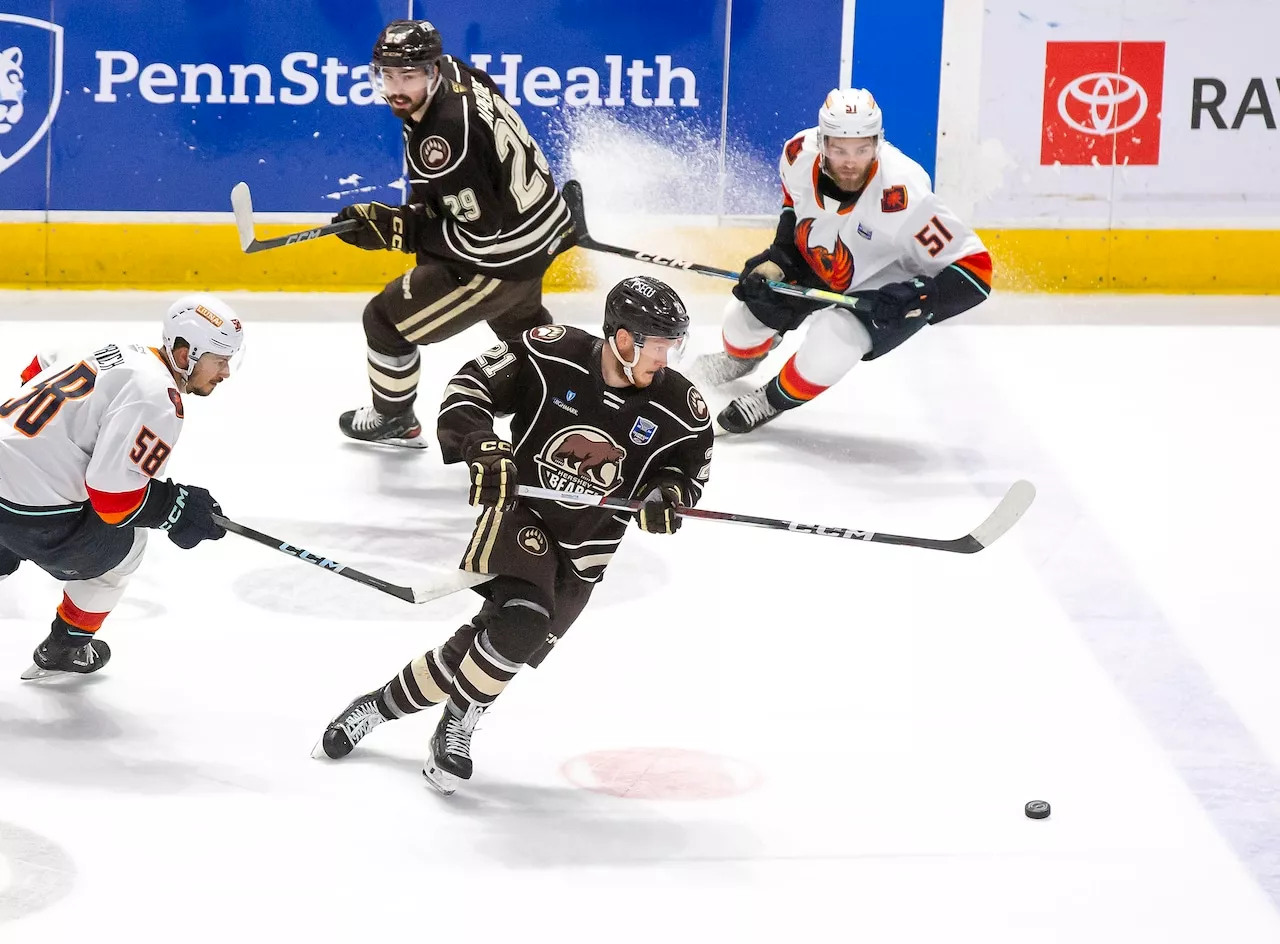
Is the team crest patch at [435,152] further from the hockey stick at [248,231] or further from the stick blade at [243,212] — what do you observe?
the stick blade at [243,212]

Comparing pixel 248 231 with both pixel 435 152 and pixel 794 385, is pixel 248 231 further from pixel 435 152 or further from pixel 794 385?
pixel 794 385

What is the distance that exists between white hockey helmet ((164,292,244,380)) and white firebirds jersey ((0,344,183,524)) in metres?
0.05

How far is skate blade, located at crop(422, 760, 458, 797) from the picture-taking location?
10.1 feet

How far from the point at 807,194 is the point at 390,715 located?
2.37m

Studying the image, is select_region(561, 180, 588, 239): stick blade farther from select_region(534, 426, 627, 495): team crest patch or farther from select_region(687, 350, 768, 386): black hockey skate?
select_region(534, 426, 627, 495): team crest patch

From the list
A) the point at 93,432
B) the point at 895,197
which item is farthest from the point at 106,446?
the point at 895,197

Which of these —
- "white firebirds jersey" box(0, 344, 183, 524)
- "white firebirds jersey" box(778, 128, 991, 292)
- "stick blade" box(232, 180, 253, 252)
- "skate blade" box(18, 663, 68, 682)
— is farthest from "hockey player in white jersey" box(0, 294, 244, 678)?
"white firebirds jersey" box(778, 128, 991, 292)

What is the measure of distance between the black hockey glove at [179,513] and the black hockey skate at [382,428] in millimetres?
1762

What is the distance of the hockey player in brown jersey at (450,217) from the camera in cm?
448

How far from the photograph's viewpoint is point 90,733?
3.28m

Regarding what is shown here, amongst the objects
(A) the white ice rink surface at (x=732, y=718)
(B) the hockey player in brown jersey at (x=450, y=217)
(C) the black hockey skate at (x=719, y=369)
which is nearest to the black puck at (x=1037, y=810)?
(A) the white ice rink surface at (x=732, y=718)

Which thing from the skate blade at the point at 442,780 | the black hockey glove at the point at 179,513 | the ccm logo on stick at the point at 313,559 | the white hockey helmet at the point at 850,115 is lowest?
the skate blade at the point at 442,780

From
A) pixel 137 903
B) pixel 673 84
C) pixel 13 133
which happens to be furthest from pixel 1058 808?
pixel 13 133

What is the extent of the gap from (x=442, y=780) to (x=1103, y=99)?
4.32m
